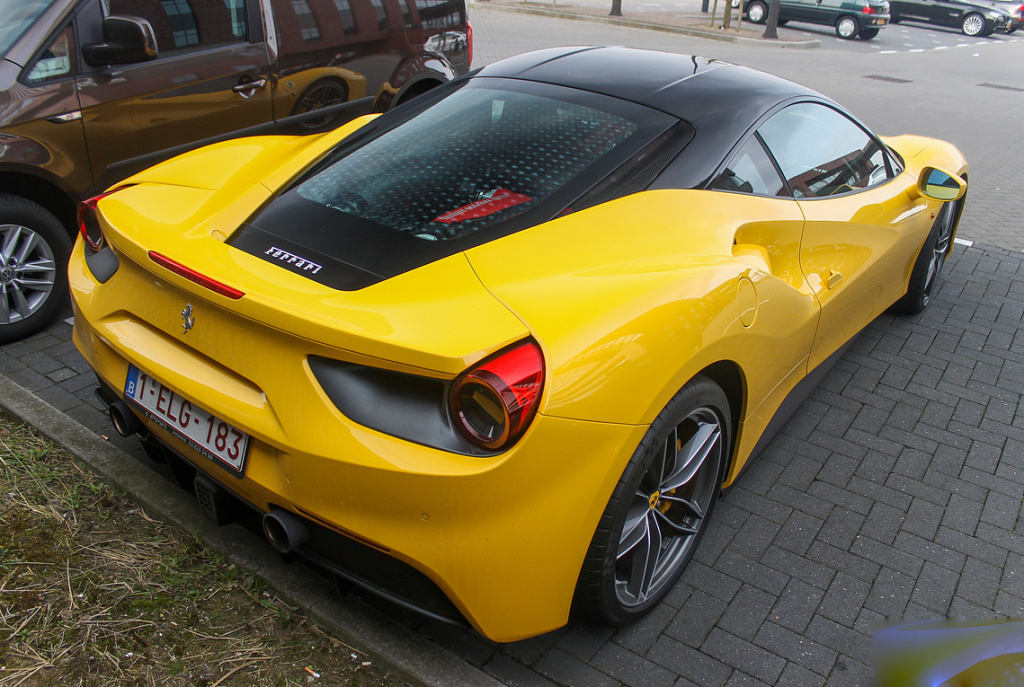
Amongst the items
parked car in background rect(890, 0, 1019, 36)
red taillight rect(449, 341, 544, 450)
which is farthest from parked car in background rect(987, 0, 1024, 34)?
red taillight rect(449, 341, 544, 450)

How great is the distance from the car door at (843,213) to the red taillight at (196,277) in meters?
1.91

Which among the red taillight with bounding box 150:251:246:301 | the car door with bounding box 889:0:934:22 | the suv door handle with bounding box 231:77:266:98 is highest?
the red taillight with bounding box 150:251:246:301

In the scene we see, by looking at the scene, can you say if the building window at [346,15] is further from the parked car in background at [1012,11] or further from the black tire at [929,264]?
the parked car in background at [1012,11]

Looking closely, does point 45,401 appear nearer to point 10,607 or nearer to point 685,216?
point 10,607

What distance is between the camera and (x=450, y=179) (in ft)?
8.38

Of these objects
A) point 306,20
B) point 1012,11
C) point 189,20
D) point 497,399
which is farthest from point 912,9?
point 497,399

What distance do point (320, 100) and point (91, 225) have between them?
8.26 feet

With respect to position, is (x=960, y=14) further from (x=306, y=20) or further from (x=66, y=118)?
(x=66, y=118)

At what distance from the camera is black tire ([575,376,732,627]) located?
2135mm

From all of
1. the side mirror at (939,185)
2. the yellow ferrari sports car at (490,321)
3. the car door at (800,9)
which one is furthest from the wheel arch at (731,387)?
the car door at (800,9)

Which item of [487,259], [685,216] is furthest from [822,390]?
[487,259]

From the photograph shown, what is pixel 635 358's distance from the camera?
2.06 meters

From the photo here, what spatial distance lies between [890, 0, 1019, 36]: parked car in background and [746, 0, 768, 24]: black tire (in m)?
6.81

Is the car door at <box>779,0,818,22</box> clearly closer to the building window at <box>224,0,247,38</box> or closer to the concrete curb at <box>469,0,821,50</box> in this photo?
the concrete curb at <box>469,0,821,50</box>
